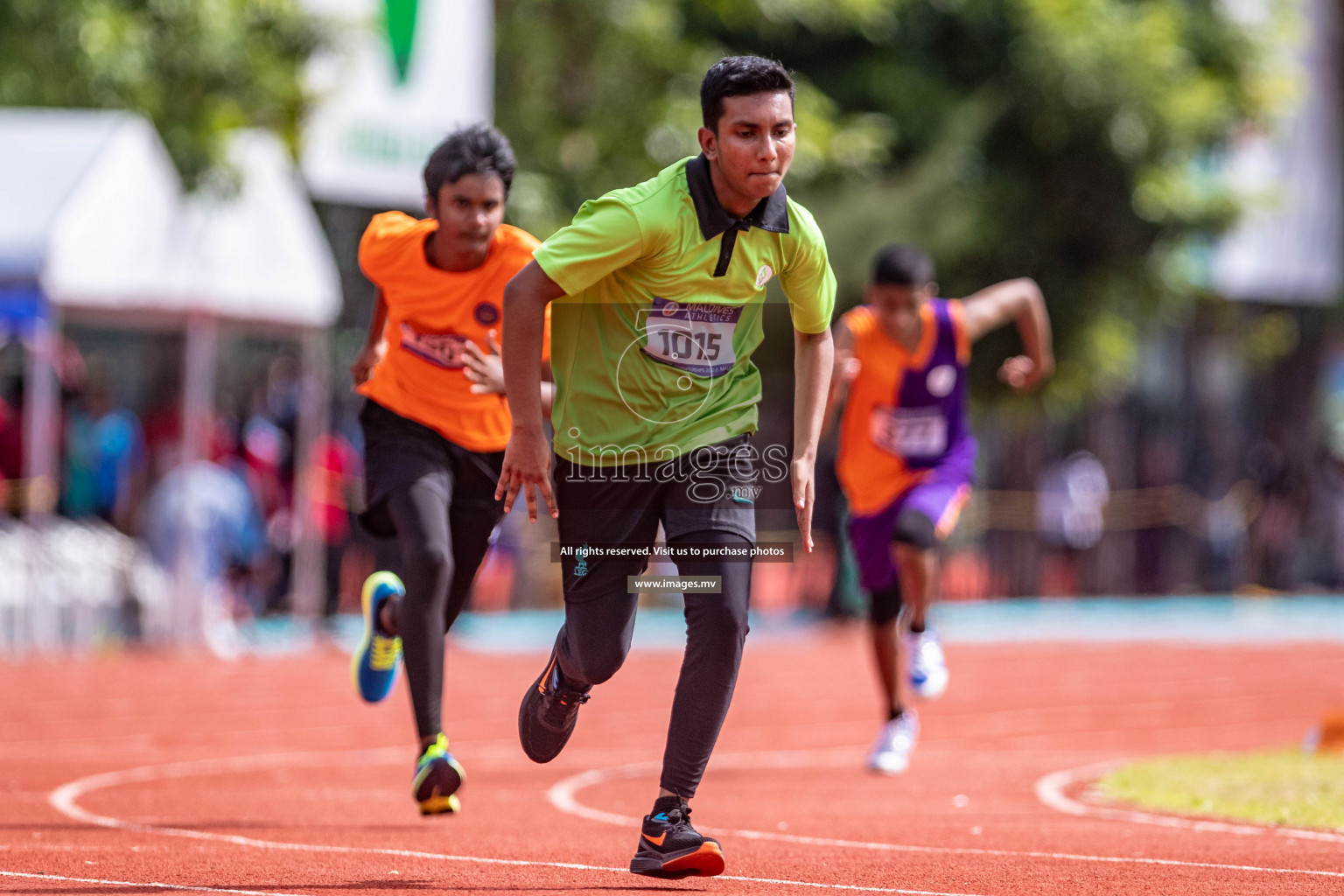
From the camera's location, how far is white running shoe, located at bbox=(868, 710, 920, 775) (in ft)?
29.9

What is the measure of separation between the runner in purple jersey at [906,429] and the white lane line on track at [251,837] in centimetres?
256

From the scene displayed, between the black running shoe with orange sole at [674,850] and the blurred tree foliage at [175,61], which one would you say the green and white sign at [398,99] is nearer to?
the blurred tree foliage at [175,61]

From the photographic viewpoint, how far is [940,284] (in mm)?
22406

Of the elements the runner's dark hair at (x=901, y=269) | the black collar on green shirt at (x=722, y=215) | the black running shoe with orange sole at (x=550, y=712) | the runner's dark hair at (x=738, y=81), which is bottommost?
the black running shoe with orange sole at (x=550, y=712)

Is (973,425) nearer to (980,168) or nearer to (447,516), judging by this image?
(980,168)

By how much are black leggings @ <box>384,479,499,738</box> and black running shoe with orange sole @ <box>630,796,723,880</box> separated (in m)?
1.47

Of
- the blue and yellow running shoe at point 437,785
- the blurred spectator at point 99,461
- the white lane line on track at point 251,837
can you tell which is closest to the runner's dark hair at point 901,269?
the white lane line on track at point 251,837

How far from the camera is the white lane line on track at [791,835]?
5871 millimetres

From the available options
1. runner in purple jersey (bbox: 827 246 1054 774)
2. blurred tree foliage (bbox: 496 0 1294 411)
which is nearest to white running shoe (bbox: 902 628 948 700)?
runner in purple jersey (bbox: 827 246 1054 774)

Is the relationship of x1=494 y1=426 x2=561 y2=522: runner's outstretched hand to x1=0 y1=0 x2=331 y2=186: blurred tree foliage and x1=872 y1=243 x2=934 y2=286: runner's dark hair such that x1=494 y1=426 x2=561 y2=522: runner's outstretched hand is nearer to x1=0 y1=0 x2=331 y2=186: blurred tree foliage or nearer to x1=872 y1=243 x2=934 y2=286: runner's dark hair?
x1=872 y1=243 x2=934 y2=286: runner's dark hair

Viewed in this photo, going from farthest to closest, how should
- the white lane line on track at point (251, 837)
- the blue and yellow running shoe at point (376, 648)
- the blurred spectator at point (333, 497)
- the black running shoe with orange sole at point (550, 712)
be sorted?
the blurred spectator at point (333, 497)
the blue and yellow running shoe at point (376, 648)
the black running shoe with orange sole at point (550, 712)
the white lane line on track at point (251, 837)

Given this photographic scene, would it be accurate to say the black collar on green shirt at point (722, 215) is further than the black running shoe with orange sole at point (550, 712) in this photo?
No

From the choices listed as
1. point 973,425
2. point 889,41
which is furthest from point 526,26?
point 973,425

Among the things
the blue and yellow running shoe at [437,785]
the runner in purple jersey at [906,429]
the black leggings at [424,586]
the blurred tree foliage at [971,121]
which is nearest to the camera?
the blue and yellow running shoe at [437,785]
